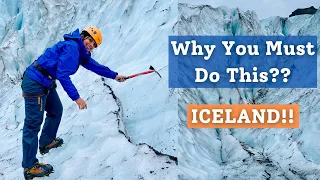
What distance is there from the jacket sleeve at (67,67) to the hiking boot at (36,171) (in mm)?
770

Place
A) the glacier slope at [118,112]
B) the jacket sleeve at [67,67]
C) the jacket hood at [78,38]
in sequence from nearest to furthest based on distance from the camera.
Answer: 1. the jacket sleeve at [67,67]
2. the jacket hood at [78,38]
3. the glacier slope at [118,112]

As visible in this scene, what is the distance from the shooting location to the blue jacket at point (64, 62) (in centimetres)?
298

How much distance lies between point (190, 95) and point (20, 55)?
4.14 meters

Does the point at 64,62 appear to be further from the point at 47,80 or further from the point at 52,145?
the point at 52,145

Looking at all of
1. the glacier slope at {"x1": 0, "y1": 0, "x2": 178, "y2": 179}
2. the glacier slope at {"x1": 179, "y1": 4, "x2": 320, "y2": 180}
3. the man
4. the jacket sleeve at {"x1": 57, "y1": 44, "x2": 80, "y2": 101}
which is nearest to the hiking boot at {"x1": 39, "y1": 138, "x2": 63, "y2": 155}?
the glacier slope at {"x1": 0, "y1": 0, "x2": 178, "y2": 179}

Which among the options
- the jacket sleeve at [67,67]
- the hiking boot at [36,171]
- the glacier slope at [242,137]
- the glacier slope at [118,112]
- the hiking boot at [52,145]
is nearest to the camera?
the jacket sleeve at [67,67]

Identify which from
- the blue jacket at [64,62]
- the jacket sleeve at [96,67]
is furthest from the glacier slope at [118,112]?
the blue jacket at [64,62]

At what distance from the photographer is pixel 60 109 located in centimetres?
351

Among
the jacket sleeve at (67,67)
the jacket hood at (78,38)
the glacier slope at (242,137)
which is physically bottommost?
the glacier slope at (242,137)

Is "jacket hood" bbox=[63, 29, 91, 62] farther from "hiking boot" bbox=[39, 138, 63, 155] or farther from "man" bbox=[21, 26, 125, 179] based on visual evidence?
"hiking boot" bbox=[39, 138, 63, 155]

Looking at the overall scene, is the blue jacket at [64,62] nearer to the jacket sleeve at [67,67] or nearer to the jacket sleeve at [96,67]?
the jacket sleeve at [67,67]

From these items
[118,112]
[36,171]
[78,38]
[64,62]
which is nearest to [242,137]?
[118,112]

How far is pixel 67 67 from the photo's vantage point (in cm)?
299

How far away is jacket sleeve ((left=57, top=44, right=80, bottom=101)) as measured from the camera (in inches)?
117
